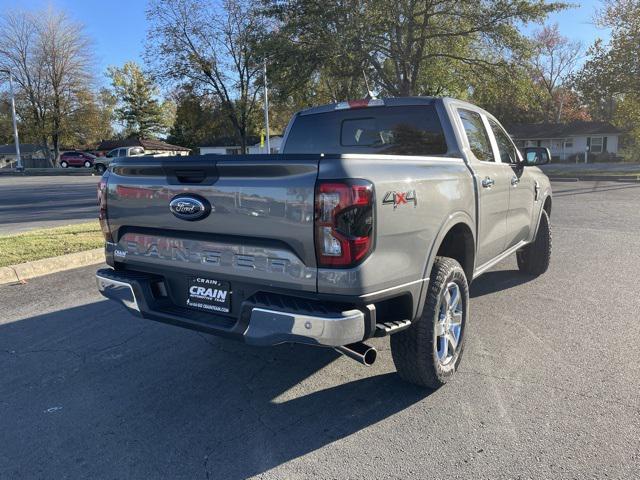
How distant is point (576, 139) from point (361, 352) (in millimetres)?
54377

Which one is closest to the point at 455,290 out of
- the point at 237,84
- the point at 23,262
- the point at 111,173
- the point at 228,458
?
the point at 228,458

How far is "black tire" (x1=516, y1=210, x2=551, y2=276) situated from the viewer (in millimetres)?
6352

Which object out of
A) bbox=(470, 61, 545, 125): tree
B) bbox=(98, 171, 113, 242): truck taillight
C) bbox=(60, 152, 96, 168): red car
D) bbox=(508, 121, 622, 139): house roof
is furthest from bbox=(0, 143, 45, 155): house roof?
bbox=(98, 171, 113, 242): truck taillight

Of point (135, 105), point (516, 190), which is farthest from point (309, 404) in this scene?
point (135, 105)

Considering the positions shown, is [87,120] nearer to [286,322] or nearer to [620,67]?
[620,67]

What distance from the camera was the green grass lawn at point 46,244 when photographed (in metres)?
7.04

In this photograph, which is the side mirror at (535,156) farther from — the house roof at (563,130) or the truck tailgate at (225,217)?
the house roof at (563,130)

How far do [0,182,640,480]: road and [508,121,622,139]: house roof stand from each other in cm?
5078

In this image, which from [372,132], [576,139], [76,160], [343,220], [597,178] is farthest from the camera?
[76,160]

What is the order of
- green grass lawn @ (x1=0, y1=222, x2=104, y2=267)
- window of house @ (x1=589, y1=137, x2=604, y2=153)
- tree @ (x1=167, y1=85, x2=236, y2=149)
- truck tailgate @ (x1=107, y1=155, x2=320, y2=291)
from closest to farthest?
truck tailgate @ (x1=107, y1=155, x2=320, y2=291), green grass lawn @ (x1=0, y1=222, x2=104, y2=267), tree @ (x1=167, y1=85, x2=236, y2=149), window of house @ (x1=589, y1=137, x2=604, y2=153)

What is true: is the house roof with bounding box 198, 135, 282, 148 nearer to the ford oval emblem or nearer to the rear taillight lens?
the ford oval emblem

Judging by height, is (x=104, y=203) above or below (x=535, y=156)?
below

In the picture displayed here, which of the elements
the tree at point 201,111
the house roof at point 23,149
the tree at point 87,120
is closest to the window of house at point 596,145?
the tree at point 201,111

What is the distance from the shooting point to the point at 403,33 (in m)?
23.0
